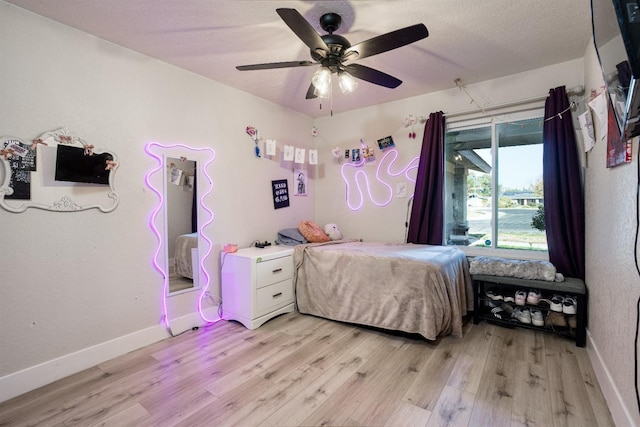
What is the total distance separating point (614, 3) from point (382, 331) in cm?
240

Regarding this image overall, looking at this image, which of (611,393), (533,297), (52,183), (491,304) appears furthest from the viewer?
(491,304)

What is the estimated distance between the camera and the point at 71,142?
1.98m

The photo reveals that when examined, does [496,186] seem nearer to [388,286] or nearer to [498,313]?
[498,313]

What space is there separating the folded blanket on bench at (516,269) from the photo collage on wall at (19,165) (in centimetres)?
340

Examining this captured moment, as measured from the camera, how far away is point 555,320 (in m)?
2.37

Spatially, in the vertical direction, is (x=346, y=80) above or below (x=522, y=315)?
above

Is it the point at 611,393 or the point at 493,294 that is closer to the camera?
the point at 611,393

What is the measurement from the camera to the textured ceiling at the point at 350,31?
180cm

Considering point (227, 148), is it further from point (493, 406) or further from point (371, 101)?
point (493, 406)

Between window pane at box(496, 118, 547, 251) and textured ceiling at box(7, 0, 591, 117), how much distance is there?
590 mm

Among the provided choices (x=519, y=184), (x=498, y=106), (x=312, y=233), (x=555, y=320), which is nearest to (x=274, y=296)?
(x=312, y=233)

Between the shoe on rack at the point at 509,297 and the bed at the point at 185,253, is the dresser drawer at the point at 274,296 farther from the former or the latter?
the shoe on rack at the point at 509,297

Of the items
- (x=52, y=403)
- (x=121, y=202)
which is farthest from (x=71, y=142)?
(x=52, y=403)

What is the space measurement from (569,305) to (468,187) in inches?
54.1
